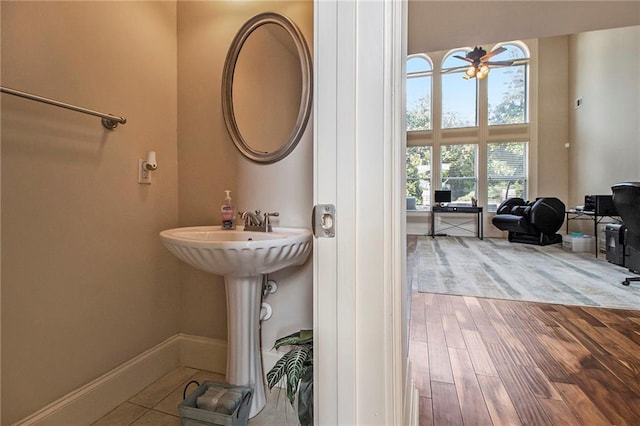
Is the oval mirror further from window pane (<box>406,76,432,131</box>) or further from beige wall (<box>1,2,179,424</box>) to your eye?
window pane (<box>406,76,432,131</box>)

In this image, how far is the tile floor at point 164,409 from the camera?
120cm

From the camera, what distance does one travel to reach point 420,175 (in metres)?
6.75

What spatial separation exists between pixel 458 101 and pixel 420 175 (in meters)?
1.76

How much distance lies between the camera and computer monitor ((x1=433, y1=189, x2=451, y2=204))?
6.32m

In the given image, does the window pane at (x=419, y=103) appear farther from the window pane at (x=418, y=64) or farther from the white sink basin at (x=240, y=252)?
the white sink basin at (x=240, y=252)

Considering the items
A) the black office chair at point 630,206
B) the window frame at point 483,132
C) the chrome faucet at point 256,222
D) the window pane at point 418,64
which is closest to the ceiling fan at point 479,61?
the window frame at point 483,132

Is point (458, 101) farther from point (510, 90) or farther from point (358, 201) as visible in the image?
point (358, 201)

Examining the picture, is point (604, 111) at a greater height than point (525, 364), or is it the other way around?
point (604, 111)

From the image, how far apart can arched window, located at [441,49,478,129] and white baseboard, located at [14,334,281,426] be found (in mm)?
6542

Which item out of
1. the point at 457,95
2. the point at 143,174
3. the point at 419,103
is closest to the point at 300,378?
the point at 143,174

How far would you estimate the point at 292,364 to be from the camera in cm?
92

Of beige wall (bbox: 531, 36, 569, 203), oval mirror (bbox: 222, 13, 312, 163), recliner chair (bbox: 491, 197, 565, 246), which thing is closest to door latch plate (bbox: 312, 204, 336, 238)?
oval mirror (bbox: 222, 13, 312, 163)

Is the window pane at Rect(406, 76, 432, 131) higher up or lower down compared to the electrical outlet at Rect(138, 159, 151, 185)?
higher up

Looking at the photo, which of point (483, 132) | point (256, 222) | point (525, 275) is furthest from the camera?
point (483, 132)
